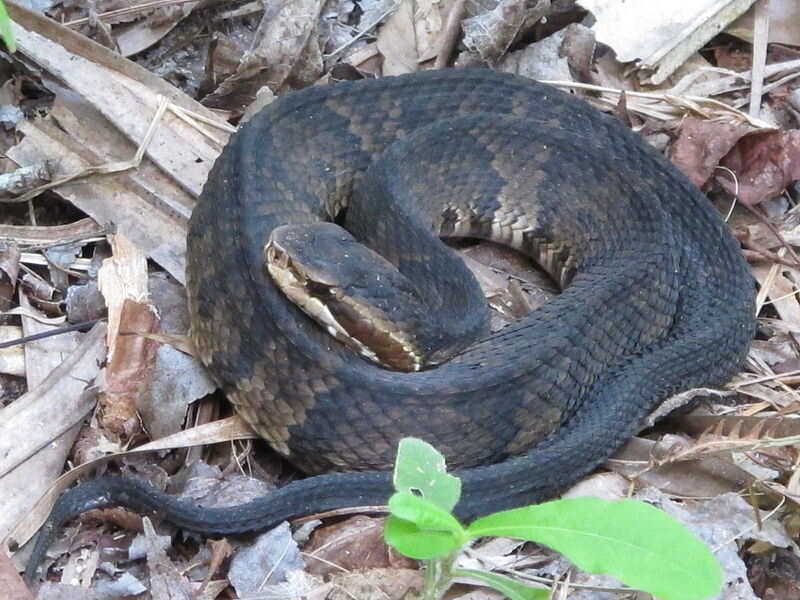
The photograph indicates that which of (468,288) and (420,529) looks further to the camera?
(468,288)

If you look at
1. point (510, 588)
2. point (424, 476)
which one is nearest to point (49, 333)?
point (424, 476)

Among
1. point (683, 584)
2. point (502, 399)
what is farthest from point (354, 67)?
point (683, 584)

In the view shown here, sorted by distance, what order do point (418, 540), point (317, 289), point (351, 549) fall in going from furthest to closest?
point (317, 289) → point (351, 549) → point (418, 540)

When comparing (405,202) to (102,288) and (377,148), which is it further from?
(102,288)

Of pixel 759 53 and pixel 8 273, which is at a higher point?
pixel 759 53

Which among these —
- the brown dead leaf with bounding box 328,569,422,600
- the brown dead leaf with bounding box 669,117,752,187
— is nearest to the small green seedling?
the brown dead leaf with bounding box 328,569,422,600

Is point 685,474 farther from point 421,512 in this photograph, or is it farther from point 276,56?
point 276,56

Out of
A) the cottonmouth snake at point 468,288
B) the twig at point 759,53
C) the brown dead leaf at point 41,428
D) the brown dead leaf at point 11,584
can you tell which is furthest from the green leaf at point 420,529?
the twig at point 759,53
